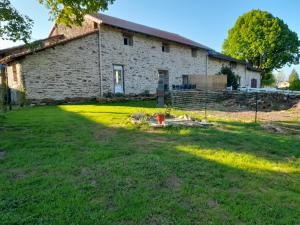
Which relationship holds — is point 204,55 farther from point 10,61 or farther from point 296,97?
point 10,61

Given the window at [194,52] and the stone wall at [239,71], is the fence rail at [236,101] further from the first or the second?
the stone wall at [239,71]

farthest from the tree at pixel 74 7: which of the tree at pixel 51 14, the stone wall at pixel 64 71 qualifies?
the stone wall at pixel 64 71

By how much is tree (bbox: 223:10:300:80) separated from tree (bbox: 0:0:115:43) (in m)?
30.2

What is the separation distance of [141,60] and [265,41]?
23159mm

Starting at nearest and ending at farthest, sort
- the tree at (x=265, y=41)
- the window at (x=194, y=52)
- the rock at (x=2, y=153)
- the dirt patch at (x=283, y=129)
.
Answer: the rock at (x=2, y=153)
the dirt patch at (x=283, y=129)
the window at (x=194, y=52)
the tree at (x=265, y=41)

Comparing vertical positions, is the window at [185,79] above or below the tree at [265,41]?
below

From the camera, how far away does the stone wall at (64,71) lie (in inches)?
517

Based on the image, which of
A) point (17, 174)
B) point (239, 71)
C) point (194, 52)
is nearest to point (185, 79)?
point (194, 52)

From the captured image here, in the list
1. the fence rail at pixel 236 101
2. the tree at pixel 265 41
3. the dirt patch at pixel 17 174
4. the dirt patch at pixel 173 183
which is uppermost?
the tree at pixel 265 41

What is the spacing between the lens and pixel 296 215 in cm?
253

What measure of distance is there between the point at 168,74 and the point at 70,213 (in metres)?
18.3

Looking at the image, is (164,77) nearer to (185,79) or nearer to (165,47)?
(165,47)

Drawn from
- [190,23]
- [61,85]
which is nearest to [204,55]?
[190,23]

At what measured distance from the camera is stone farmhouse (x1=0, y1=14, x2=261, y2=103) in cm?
1328
